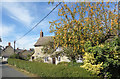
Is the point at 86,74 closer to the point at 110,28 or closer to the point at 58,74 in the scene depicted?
the point at 58,74

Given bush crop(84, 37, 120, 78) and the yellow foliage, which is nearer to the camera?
the yellow foliage

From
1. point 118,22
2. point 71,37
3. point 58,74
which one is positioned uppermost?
point 118,22

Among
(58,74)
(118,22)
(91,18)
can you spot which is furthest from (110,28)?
(58,74)

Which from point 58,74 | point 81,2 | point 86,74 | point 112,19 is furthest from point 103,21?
point 58,74

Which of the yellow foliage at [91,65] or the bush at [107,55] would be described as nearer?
the yellow foliage at [91,65]

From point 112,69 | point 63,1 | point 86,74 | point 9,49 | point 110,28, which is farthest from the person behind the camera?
point 9,49

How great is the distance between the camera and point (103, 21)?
29.5ft

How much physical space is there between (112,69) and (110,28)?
287 centimetres

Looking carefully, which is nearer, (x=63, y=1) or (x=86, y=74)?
(x=86, y=74)

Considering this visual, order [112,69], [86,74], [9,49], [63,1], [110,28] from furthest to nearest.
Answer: [9,49] < [63,1] < [110,28] < [112,69] < [86,74]

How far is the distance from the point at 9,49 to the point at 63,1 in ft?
190

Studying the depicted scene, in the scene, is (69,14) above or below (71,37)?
above

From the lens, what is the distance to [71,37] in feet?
30.2

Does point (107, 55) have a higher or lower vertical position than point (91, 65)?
higher
